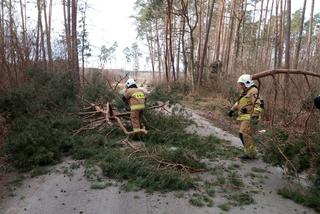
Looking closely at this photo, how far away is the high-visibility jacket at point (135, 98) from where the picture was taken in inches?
348

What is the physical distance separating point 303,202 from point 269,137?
1.26m

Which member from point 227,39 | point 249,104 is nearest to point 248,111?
point 249,104

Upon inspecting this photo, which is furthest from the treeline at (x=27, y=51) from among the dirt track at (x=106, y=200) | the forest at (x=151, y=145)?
the dirt track at (x=106, y=200)

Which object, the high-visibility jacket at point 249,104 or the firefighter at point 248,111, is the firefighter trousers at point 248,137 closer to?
the firefighter at point 248,111

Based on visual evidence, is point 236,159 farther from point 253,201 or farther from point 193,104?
point 193,104

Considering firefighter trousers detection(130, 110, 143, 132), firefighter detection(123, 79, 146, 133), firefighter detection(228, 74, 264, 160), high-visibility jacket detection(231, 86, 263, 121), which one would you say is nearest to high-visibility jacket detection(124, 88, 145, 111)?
firefighter detection(123, 79, 146, 133)

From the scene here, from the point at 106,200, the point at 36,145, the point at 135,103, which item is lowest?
the point at 106,200

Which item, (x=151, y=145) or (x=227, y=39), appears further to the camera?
(x=227, y=39)

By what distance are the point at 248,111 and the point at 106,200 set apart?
3.69m

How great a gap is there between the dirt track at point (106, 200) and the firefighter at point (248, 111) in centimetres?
114

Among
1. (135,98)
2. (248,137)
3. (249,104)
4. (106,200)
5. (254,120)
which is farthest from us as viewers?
(135,98)

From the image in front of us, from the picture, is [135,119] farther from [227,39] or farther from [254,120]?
[227,39]

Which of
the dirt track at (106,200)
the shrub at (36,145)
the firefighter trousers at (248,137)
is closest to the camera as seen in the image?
the dirt track at (106,200)

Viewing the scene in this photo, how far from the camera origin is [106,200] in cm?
542
